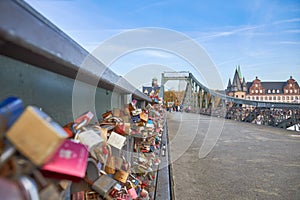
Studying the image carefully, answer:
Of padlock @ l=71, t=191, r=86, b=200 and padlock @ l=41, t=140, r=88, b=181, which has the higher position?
padlock @ l=41, t=140, r=88, b=181

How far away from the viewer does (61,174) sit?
0.26 metres

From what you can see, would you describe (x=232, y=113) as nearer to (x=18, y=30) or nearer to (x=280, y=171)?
(x=280, y=171)

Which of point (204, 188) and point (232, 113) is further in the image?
point (232, 113)

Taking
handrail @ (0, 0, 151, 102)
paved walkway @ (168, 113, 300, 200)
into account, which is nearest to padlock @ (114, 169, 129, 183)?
handrail @ (0, 0, 151, 102)

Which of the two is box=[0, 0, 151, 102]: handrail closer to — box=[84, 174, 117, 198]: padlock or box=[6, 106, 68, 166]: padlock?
box=[6, 106, 68, 166]: padlock

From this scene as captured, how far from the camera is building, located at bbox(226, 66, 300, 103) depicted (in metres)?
52.1

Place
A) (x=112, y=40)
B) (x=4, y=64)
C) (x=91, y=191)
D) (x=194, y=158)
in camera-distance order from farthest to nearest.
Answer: (x=194, y=158) → (x=112, y=40) → (x=91, y=191) → (x=4, y=64)

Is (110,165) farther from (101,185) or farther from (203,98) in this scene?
(203,98)

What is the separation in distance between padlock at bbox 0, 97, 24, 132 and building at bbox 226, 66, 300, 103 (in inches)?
2115

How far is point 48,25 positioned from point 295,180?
84.1 inches

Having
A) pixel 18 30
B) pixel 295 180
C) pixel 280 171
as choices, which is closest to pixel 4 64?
pixel 18 30

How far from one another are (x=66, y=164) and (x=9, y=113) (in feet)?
0.29

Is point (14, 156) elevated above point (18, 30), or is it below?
below

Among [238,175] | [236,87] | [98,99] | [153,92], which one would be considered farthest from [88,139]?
[236,87]
